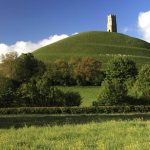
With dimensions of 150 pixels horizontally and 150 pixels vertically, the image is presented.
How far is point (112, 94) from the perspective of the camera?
67.9m

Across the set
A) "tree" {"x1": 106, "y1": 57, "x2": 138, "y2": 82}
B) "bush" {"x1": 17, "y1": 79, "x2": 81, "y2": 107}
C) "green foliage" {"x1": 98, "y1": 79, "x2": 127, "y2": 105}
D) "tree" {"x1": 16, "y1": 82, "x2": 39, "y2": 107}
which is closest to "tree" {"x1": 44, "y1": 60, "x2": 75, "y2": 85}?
"tree" {"x1": 106, "y1": 57, "x2": 138, "y2": 82}

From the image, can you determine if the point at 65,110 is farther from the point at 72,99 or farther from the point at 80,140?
the point at 80,140

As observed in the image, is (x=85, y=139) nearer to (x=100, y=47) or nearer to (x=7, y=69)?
(x=7, y=69)

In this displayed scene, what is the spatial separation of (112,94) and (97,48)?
109m

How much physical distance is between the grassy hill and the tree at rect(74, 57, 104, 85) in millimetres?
32495

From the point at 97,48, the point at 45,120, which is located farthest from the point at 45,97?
the point at 97,48

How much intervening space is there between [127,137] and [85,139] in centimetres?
191

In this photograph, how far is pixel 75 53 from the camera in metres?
168

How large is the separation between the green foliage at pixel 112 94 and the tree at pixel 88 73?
1472 inches

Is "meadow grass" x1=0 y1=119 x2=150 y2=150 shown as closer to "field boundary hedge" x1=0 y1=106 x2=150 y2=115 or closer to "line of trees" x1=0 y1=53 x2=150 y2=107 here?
"field boundary hedge" x1=0 y1=106 x2=150 y2=115

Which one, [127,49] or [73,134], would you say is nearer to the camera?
[73,134]

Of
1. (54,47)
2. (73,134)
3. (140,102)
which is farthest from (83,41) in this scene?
(73,134)

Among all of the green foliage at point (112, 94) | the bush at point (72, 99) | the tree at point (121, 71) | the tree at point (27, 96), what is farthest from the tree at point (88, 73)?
the tree at point (27, 96)

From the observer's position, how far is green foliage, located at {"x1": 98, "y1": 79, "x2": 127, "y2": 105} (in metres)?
67.2
